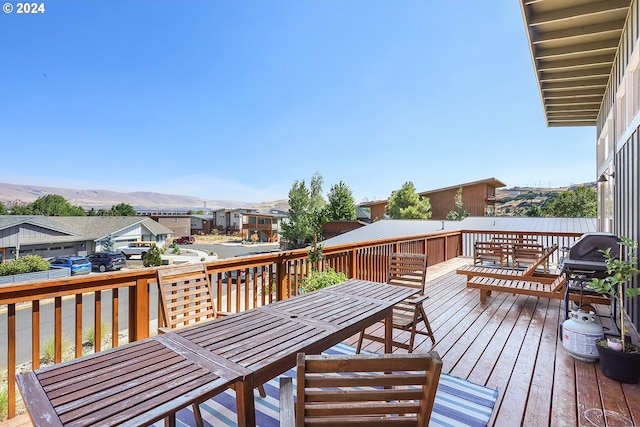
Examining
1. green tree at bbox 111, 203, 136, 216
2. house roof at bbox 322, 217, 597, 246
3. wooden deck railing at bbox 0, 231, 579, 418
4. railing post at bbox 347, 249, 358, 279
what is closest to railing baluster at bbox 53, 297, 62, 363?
wooden deck railing at bbox 0, 231, 579, 418

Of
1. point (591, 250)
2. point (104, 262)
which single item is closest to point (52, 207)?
point (104, 262)

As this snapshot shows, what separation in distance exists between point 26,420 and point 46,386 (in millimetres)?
1301

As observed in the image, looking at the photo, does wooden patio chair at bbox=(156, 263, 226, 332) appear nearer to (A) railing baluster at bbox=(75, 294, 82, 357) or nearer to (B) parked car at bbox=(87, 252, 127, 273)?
(A) railing baluster at bbox=(75, 294, 82, 357)

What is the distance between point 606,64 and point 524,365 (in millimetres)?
4906

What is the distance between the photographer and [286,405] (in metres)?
1.27

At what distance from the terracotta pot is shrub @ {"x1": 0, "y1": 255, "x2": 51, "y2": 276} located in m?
25.4

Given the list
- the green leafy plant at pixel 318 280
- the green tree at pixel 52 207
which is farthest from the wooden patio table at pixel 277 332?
the green tree at pixel 52 207

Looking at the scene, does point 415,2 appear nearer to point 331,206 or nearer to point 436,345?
point 436,345

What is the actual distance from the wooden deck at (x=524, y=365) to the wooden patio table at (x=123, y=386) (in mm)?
1193

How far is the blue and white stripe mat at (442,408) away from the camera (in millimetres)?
2076

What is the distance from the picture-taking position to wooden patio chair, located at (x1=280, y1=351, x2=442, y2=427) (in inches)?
40.9

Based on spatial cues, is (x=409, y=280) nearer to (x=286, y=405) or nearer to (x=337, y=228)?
(x=286, y=405)

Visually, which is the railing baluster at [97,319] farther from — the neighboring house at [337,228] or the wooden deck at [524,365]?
the neighboring house at [337,228]

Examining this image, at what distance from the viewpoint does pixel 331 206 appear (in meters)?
35.6
